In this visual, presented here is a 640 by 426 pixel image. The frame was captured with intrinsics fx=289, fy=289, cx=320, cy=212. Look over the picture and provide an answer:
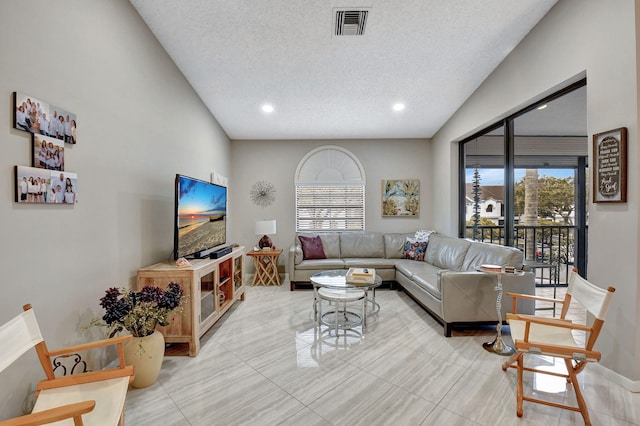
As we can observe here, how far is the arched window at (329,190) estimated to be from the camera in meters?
5.68

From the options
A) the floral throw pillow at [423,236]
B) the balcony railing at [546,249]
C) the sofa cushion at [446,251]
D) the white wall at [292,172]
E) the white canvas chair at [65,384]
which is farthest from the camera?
the white wall at [292,172]

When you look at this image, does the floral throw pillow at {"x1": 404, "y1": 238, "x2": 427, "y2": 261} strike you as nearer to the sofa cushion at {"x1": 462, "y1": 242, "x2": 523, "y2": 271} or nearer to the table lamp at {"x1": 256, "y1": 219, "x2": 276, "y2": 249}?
the sofa cushion at {"x1": 462, "y1": 242, "x2": 523, "y2": 271}

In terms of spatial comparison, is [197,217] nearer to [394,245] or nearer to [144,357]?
[144,357]

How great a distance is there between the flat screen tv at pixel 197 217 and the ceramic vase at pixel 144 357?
2.42 ft

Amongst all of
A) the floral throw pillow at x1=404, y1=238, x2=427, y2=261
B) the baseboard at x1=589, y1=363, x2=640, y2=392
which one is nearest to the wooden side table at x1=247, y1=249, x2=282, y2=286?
the floral throw pillow at x1=404, y1=238, x2=427, y2=261

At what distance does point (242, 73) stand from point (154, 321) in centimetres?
277

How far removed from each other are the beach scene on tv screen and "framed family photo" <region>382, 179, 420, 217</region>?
3.15 m

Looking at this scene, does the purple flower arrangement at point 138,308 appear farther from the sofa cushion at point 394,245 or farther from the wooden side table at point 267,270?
the sofa cushion at point 394,245

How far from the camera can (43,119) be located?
1633 millimetres

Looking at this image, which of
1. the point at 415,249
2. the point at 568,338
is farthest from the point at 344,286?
the point at 415,249

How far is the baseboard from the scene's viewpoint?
1.96 m

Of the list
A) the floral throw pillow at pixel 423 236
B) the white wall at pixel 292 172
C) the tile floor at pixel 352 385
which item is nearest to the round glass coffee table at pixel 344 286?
the tile floor at pixel 352 385

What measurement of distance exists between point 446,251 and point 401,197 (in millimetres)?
1671

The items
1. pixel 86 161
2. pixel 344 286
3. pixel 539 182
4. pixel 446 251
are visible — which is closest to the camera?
pixel 86 161
